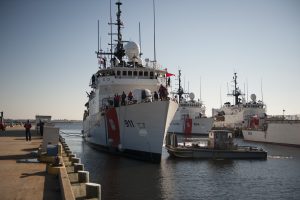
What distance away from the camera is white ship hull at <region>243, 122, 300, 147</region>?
3912cm

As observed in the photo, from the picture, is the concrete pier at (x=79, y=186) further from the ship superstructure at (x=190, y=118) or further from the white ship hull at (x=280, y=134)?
the ship superstructure at (x=190, y=118)

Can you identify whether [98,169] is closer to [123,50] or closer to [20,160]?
[20,160]

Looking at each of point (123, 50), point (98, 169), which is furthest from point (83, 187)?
point (123, 50)

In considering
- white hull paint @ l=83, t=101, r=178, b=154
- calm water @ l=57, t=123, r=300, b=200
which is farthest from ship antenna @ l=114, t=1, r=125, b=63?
calm water @ l=57, t=123, r=300, b=200

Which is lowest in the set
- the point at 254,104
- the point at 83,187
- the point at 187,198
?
the point at 187,198

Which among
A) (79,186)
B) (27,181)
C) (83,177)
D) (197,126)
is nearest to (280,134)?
(197,126)

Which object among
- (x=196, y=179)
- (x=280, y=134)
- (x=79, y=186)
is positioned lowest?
(x=196, y=179)

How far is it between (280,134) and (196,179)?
93.2 ft

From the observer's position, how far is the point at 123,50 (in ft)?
117

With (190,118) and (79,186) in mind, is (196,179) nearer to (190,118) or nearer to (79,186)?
(79,186)

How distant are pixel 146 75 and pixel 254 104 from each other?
3999 cm

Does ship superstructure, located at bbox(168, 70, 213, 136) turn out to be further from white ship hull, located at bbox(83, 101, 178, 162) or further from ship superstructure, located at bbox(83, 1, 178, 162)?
white ship hull, located at bbox(83, 101, 178, 162)

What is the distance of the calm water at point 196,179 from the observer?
14570 mm

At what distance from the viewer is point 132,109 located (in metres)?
22.7
